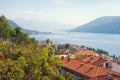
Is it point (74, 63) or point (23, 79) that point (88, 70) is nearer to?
point (74, 63)

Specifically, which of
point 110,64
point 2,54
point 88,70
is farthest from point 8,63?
point 110,64

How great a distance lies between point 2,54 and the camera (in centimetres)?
4209

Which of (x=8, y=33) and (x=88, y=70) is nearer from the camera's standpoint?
(x=88, y=70)

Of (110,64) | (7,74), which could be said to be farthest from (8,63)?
(110,64)

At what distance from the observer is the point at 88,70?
51875 millimetres

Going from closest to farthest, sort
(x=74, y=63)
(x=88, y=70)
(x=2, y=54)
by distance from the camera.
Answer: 1. (x=2, y=54)
2. (x=88, y=70)
3. (x=74, y=63)

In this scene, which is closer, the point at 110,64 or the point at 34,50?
the point at 34,50

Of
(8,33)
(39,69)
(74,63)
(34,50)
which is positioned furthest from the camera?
(8,33)

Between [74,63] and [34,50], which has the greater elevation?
[34,50]

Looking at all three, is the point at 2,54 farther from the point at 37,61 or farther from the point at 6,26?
the point at 6,26

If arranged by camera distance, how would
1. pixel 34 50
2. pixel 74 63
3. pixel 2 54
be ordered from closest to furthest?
pixel 34 50 → pixel 2 54 → pixel 74 63

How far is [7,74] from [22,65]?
6.09 ft

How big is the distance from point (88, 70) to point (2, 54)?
15660 millimetres

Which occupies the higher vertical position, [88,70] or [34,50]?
[34,50]
